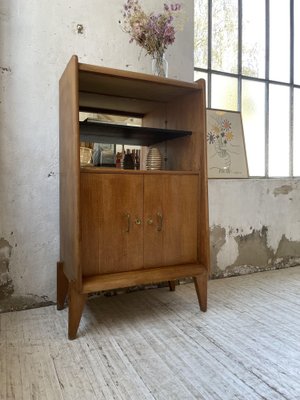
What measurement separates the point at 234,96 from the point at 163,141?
1.02 m

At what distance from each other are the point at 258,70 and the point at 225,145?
0.88 m

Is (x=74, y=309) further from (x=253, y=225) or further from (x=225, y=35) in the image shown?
(x=225, y=35)

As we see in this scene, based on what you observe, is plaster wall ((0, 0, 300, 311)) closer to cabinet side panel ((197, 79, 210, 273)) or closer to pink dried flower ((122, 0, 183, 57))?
pink dried flower ((122, 0, 183, 57))

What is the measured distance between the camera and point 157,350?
4.71ft

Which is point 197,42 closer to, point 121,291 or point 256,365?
point 121,291

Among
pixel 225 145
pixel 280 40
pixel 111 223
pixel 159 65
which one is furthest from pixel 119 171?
pixel 280 40

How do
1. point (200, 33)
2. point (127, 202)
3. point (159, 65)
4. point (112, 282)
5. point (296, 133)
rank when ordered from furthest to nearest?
point (296, 133), point (200, 33), point (159, 65), point (127, 202), point (112, 282)

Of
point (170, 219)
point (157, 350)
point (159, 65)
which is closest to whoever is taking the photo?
point (157, 350)

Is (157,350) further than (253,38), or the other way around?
(253,38)

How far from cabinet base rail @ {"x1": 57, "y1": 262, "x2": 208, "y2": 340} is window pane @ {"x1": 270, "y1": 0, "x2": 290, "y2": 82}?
2.20 meters

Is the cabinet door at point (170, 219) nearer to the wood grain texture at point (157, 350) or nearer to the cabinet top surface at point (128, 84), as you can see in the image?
the wood grain texture at point (157, 350)

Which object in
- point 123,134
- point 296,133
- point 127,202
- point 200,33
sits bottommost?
point 127,202

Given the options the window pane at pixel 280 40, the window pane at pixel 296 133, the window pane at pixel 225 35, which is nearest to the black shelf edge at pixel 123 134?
the window pane at pixel 225 35

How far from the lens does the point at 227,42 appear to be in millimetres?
2705
